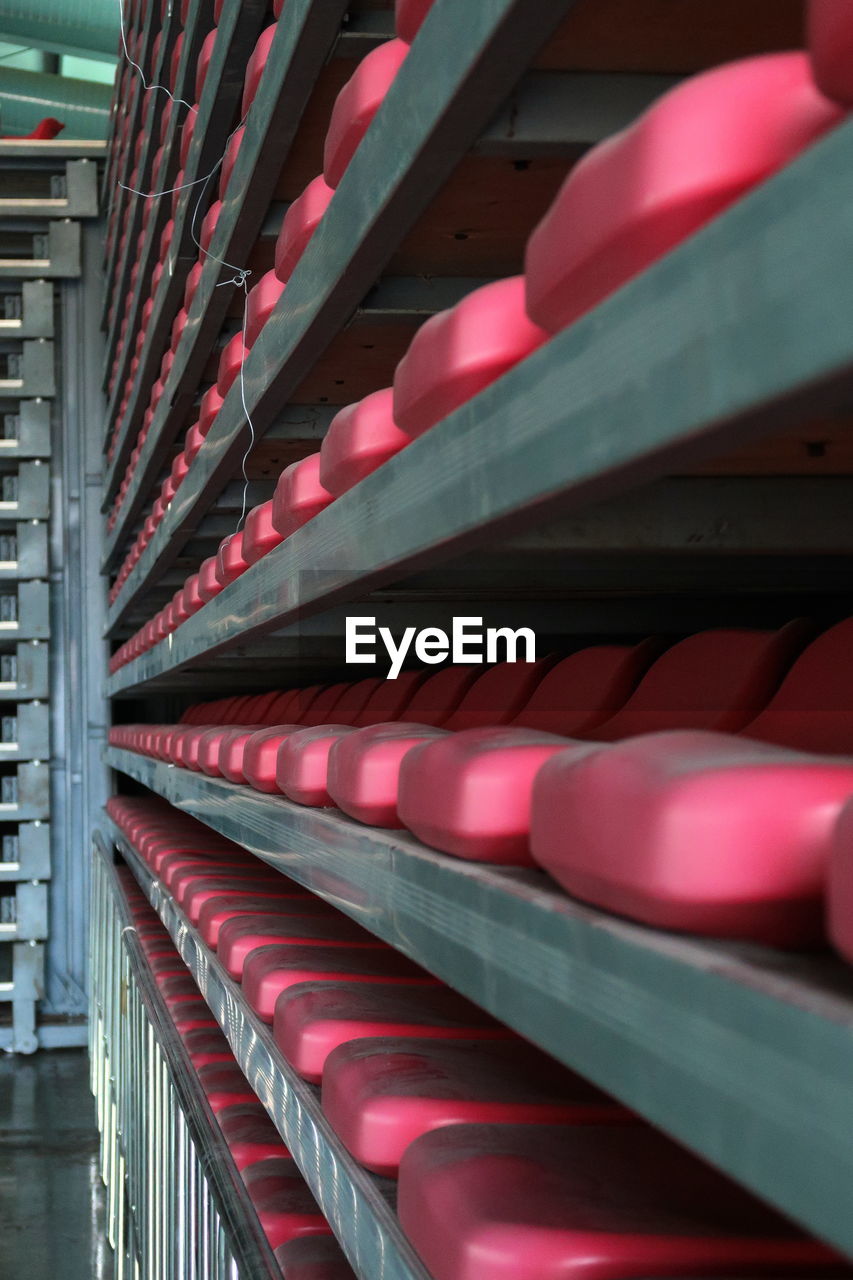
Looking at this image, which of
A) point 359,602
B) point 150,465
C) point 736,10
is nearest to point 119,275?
point 150,465

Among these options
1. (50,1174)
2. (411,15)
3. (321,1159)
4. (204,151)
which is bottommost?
(50,1174)

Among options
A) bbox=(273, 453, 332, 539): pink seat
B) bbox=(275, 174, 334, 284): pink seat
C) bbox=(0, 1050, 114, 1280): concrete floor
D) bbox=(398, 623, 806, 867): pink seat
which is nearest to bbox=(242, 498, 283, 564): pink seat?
bbox=(273, 453, 332, 539): pink seat

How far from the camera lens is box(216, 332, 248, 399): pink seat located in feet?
7.88

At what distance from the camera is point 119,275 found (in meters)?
5.53

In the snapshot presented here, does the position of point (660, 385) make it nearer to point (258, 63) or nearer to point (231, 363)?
point (258, 63)

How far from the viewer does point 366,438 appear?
128cm

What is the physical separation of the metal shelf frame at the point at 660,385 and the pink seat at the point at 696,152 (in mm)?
40

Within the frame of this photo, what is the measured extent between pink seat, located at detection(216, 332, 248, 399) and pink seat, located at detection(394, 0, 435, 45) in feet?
3.90

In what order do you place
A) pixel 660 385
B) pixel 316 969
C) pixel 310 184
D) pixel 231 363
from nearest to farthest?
1. pixel 660 385
2. pixel 310 184
3. pixel 316 969
4. pixel 231 363

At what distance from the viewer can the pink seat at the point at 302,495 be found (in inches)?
64.0

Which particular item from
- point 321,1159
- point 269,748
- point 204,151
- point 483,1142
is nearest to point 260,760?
point 269,748

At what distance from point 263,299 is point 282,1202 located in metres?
1.24

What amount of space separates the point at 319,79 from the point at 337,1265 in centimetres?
139

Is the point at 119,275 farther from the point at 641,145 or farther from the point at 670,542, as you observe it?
the point at 641,145
